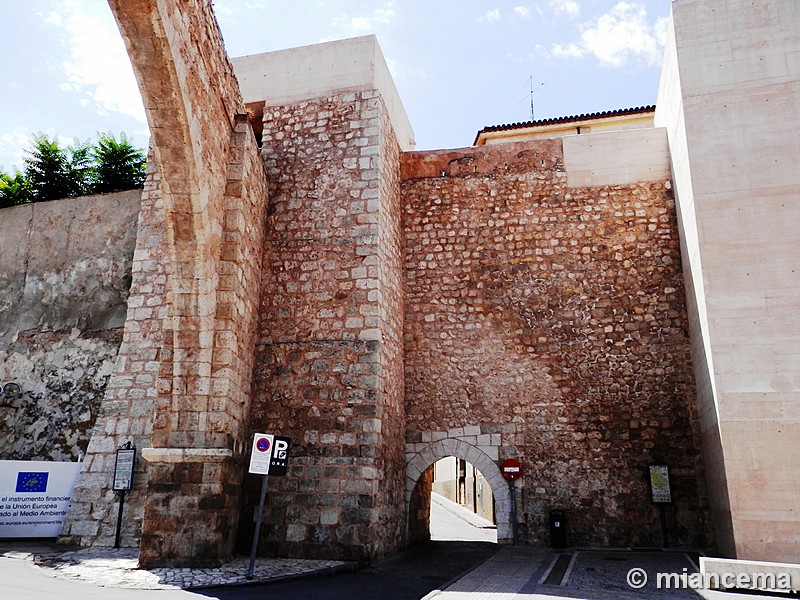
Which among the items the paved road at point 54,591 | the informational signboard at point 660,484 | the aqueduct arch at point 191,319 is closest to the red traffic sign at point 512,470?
the informational signboard at point 660,484

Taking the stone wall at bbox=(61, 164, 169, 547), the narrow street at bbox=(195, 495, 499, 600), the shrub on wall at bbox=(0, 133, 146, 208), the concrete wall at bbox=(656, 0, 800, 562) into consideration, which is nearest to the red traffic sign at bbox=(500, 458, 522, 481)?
the narrow street at bbox=(195, 495, 499, 600)

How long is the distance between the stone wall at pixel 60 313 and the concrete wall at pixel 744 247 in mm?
8660

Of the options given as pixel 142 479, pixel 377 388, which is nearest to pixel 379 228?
A: pixel 377 388

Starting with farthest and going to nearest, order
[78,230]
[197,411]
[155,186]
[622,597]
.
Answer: [78,230] < [155,186] < [197,411] < [622,597]

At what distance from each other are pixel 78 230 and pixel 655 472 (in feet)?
33.3

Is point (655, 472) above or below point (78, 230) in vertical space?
below

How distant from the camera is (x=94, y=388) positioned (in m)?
10.1

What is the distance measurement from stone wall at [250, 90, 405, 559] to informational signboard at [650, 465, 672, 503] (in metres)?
3.54

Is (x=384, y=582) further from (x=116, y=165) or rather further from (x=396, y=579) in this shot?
(x=116, y=165)

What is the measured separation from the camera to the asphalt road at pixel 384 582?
18.7 feet

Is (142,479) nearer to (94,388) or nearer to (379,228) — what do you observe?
(94,388)

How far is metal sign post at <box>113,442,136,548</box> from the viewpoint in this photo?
27.5ft

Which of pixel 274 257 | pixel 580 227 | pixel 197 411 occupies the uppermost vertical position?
pixel 580 227

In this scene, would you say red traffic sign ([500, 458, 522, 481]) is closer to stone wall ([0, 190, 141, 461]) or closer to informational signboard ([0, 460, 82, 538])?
informational signboard ([0, 460, 82, 538])
